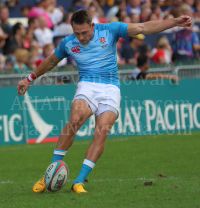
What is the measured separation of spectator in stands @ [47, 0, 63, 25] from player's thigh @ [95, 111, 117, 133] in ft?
37.0

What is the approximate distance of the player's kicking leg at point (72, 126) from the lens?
6996 mm

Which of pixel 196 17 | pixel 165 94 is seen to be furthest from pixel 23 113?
pixel 196 17

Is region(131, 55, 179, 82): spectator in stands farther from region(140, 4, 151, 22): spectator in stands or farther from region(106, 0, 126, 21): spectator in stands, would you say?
region(140, 4, 151, 22): spectator in stands

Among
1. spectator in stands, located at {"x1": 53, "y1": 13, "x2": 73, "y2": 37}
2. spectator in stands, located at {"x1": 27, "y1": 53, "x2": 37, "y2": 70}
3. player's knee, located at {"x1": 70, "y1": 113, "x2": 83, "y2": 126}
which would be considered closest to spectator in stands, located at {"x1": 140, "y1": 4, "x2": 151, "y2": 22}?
spectator in stands, located at {"x1": 53, "y1": 13, "x2": 73, "y2": 37}

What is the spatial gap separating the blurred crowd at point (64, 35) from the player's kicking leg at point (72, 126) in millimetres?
6115

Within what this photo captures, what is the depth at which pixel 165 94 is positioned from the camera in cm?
1434

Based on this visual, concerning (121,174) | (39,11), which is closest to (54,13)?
(39,11)

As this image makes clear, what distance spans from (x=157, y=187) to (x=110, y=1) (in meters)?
14.1

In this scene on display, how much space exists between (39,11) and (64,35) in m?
→ 1.46

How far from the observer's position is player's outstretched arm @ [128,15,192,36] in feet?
22.6

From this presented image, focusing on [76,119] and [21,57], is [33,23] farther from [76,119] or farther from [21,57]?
[76,119]

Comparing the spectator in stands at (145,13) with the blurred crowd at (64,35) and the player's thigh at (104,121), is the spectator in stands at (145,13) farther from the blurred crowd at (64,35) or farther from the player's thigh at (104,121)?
the player's thigh at (104,121)

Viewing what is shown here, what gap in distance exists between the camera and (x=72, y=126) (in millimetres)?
7016

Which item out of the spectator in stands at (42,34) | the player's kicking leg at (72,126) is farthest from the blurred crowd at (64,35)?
the player's kicking leg at (72,126)
